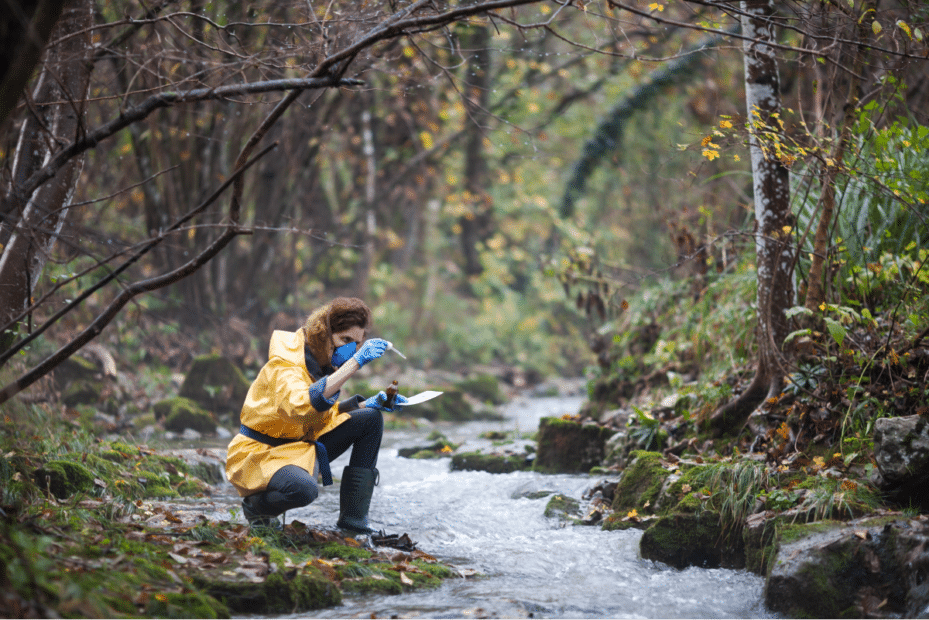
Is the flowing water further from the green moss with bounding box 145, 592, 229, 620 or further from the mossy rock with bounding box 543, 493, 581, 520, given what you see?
the green moss with bounding box 145, 592, 229, 620

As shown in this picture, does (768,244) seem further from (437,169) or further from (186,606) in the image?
(437,169)

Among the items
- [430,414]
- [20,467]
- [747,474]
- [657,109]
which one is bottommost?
[430,414]

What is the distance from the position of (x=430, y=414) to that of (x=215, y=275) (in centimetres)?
400

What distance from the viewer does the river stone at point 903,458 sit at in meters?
3.24

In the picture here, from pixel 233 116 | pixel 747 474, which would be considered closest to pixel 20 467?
pixel 747 474

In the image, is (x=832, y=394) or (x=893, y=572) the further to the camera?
(x=832, y=394)

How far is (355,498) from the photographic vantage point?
4.12m

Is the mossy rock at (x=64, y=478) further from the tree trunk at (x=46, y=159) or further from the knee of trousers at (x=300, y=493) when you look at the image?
the knee of trousers at (x=300, y=493)

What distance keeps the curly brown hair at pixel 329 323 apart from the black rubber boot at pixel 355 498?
715mm

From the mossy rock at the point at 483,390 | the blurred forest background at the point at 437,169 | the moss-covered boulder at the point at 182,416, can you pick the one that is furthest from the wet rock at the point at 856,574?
the mossy rock at the point at 483,390

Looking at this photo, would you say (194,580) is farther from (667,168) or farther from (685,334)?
(667,168)

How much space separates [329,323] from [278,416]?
2.08ft

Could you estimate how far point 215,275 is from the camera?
1059 cm

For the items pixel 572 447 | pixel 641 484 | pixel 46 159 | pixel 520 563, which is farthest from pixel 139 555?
pixel 572 447
